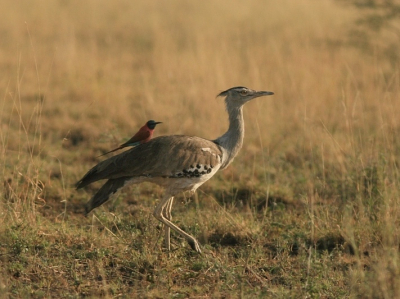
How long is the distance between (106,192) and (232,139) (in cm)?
94

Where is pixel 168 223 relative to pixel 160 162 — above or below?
below

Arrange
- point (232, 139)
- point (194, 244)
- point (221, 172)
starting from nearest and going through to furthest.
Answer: point (194, 244)
point (232, 139)
point (221, 172)

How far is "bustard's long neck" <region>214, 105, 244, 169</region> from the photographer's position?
4648 millimetres

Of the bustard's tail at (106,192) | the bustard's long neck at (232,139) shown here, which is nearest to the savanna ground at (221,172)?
the bustard's tail at (106,192)

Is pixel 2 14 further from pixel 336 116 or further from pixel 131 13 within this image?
pixel 336 116

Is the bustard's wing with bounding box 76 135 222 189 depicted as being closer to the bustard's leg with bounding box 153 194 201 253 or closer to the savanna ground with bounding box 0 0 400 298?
the bustard's leg with bounding box 153 194 201 253

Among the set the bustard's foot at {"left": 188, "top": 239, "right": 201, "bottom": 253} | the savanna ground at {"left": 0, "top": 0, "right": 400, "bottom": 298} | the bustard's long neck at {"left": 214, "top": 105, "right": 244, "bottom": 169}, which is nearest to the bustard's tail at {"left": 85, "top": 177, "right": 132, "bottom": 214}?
the savanna ground at {"left": 0, "top": 0, "right": 400, "bottom": 298}

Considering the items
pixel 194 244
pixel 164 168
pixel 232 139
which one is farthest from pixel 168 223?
pixel 232 139

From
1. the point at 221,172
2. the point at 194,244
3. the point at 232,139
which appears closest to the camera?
the point at 194,244

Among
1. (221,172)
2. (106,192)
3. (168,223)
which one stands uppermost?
(106,192)

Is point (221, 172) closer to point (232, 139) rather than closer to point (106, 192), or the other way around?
point (232, 139)

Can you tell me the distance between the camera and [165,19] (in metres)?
13.3

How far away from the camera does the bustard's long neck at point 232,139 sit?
465 cm

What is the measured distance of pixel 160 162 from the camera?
4340mm
